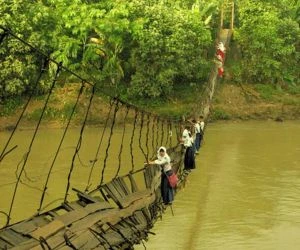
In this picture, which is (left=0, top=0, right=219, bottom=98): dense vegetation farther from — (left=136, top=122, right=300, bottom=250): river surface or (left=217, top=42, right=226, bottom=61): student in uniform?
(left=136, top=122, right=300, bottom=250): river surface

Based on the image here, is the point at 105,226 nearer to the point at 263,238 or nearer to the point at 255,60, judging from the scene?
the point at 263,238

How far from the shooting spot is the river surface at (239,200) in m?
7.54

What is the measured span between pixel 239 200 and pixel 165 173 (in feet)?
12.2

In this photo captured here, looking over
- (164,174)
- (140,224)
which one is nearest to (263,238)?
(164,174)

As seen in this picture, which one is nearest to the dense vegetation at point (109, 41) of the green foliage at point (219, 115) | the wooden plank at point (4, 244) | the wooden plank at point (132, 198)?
the green foliage at point (219, 115)

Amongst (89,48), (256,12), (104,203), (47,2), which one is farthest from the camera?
(256,12)

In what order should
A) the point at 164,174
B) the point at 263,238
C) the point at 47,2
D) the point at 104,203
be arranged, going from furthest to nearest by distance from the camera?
the point at 47,2
the point at 263,238
the point at 164,174
the point at 104,203

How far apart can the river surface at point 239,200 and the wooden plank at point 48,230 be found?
3.44 metres

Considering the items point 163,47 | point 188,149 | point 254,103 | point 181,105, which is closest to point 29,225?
point 188,149

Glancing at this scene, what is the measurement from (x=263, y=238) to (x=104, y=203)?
3.80 meters

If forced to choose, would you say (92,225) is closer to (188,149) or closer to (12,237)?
(12,237)

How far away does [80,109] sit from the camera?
16016 mm

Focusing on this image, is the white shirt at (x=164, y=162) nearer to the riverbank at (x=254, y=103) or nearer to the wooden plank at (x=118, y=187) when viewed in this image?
the wooden plank at (x=118, y=187)

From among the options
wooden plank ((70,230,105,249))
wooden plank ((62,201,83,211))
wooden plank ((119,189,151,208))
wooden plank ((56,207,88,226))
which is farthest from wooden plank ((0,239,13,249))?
wooden plank ((119,189,151,208))
